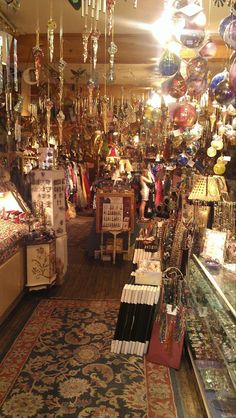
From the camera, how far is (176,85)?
2.40 m

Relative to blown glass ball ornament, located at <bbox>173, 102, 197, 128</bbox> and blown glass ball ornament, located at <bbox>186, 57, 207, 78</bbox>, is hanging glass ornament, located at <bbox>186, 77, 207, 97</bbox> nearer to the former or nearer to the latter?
blown glass ball ornament, located at <bbox>186, 57, 207, 78</bbox>

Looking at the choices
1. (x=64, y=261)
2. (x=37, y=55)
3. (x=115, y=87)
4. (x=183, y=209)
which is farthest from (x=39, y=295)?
(x=115, y=87)

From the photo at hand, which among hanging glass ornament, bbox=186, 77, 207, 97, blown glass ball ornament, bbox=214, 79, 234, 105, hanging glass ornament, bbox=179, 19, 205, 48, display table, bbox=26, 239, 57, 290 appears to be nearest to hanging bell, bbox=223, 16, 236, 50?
blown glass ball ornament, bbox=214, 79, 234, 105

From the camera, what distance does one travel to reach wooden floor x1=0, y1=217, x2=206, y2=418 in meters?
2.81

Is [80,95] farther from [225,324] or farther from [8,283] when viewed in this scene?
[225,324]

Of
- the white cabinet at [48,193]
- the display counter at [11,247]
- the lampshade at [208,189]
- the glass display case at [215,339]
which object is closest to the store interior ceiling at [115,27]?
the lampshade at [208,189]

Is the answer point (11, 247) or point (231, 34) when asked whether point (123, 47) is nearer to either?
point (11, 247)

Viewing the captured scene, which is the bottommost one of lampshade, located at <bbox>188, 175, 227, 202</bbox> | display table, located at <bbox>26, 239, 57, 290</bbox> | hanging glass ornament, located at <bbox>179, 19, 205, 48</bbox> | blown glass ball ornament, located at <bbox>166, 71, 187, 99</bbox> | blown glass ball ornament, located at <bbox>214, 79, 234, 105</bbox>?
display table, located at <bbox>26, 239, 57, 290</bbox>

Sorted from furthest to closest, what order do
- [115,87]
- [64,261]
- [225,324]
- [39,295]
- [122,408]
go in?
[115,87], [64,261], [39,295], [122,408], [225,324]

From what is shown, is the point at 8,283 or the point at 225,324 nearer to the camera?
the point at 225,324

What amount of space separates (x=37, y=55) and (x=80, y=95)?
3.34m

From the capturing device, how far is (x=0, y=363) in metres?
3.14

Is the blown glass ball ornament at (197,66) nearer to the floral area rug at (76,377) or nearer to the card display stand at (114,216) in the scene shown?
the floral area rug at (76,377)

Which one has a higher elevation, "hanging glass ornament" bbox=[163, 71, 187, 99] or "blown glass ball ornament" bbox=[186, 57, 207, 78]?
"blown glass ball ornament" bbox=[186, 57, 207, 78]
